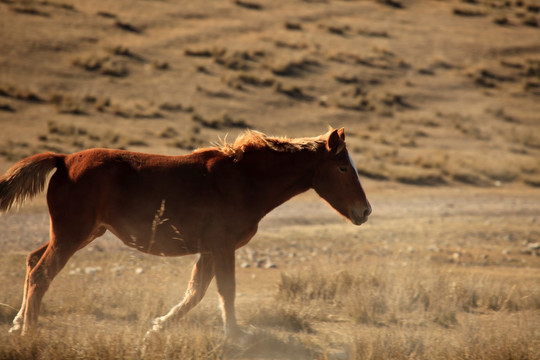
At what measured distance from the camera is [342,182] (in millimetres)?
6441

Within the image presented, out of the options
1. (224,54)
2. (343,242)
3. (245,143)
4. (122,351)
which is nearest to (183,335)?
(122,351)

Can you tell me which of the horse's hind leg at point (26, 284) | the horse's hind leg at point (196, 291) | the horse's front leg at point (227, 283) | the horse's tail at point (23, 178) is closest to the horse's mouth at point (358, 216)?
the horse's front leg at point (227, 283)

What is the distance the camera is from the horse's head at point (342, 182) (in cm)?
642

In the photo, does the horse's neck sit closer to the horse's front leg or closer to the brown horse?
the brown horse

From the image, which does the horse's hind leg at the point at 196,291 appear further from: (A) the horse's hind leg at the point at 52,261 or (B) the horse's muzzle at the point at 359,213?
(B) the horse's muzzle at the point at 359,213

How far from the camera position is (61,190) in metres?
5.82

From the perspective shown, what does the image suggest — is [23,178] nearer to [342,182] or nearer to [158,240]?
[158,240]

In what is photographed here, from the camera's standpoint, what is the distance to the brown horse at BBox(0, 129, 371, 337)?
5.80 metres

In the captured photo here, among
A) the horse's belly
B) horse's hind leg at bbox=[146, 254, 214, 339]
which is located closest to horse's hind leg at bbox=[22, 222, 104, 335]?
the horse's belly

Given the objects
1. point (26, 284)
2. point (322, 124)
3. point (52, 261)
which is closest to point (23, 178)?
point (52, 261)

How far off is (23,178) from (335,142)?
3153 mm

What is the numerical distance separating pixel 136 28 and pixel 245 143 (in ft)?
117

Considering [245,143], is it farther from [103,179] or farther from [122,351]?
[122,351]

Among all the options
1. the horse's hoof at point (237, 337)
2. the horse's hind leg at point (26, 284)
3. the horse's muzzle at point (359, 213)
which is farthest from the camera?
the horse's muzzle at point (359, 213)
